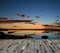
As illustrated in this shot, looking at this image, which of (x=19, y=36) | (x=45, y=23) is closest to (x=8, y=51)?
(x=19, y=36)

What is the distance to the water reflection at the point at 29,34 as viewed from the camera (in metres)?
6.34

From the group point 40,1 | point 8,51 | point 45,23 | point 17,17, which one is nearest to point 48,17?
point 45,23

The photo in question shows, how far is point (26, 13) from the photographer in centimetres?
632

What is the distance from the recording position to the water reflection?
6.34 meters

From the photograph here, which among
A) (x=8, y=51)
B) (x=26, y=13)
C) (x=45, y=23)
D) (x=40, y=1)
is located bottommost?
(x=8, y=51)

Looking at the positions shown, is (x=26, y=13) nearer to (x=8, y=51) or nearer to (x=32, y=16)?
(x=32, y=16)

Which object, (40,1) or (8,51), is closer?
(8,51)

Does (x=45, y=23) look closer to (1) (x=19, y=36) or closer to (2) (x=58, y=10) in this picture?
(2) (x=58, y=10)

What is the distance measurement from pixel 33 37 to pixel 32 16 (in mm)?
834

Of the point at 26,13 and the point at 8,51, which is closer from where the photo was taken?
the point at 8,51

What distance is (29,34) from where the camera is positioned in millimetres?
6383

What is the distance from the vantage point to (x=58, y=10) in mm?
6293

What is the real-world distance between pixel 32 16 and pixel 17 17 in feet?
1.96

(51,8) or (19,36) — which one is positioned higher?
(51,8)
